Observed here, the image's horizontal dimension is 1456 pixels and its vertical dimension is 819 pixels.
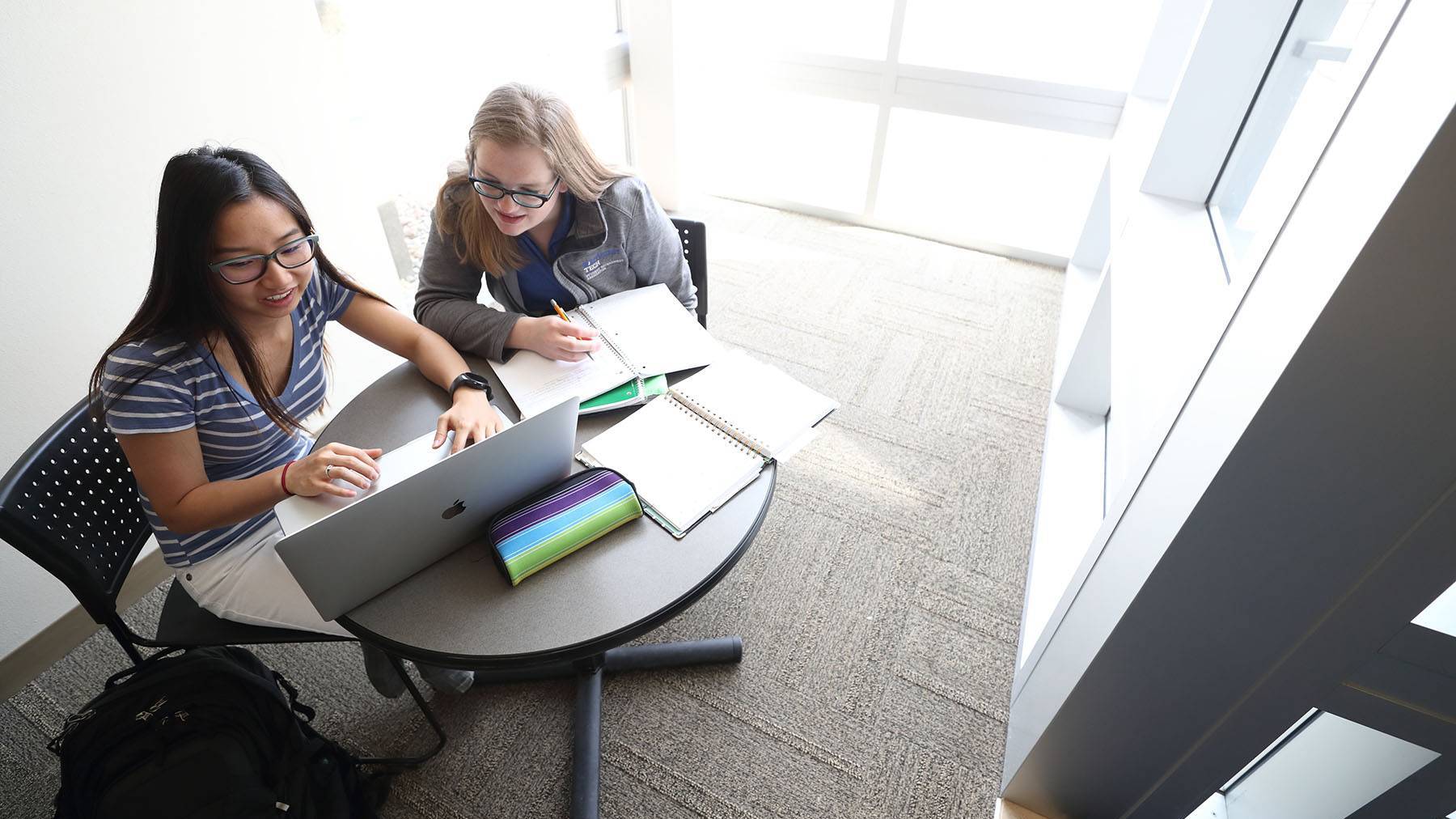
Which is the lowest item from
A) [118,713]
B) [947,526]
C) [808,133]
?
[947,526]

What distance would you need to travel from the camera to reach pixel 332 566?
2.70ft

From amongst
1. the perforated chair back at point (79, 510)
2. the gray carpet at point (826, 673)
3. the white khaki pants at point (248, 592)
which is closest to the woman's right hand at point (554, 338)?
the white khaki pants at point (248, 592)

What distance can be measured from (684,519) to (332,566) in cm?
46

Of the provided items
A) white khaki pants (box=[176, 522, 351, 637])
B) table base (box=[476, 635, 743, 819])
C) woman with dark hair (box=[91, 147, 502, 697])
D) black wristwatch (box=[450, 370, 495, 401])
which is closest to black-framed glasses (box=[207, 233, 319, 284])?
woman with dark hair (box=[91, 147, 502, 697])

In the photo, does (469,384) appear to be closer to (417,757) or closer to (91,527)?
(91,527)

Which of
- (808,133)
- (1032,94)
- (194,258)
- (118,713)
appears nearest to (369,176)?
(194,258)

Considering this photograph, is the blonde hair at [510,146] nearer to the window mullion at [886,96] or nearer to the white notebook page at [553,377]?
the white notebook page at [553,377]

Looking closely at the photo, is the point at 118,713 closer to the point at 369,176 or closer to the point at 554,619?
the point at 554,619

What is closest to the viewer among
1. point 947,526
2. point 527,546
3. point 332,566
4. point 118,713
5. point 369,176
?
point 332,566

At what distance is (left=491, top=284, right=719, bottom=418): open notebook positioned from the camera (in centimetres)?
123

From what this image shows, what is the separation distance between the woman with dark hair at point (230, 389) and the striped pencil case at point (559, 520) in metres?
0.18

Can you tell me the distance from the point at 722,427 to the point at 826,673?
2.52 feet

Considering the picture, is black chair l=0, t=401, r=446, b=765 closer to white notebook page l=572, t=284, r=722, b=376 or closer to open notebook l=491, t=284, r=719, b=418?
open notebook l=491, t=284, r=719, b=418

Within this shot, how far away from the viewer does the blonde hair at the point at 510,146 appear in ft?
4.06
